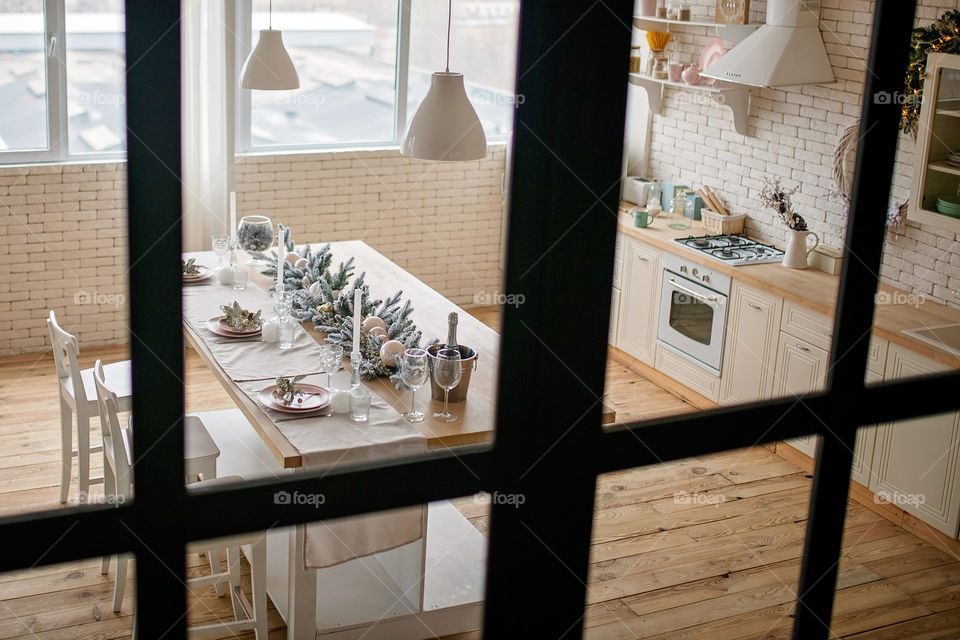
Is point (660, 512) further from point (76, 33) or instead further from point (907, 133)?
point (76, 33)

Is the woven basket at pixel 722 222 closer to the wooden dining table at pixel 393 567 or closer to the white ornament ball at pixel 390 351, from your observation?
the wooden dining table at pixel 393 567

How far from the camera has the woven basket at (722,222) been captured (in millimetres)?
6098

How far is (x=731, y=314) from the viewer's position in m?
5.50

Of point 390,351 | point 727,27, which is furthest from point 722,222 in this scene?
point 390,351

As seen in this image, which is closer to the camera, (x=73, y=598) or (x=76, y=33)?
(x=73, y=598)

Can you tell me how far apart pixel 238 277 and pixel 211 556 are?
1.41 m

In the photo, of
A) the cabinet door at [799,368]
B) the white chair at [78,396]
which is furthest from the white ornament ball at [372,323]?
the cabinet door at [799,368]

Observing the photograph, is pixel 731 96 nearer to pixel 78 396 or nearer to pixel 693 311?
pixel 693 311

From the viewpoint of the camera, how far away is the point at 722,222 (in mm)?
6090

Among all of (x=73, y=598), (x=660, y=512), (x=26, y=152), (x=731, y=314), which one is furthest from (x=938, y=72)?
(x=26, y=152)

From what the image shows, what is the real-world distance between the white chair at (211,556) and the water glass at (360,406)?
0.43m

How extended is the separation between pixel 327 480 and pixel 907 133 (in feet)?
15.8

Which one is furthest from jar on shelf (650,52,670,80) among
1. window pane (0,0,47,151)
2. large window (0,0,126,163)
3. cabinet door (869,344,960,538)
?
window pane (0,0,47,151)

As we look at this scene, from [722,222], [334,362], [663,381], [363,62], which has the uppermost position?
[363,62]
